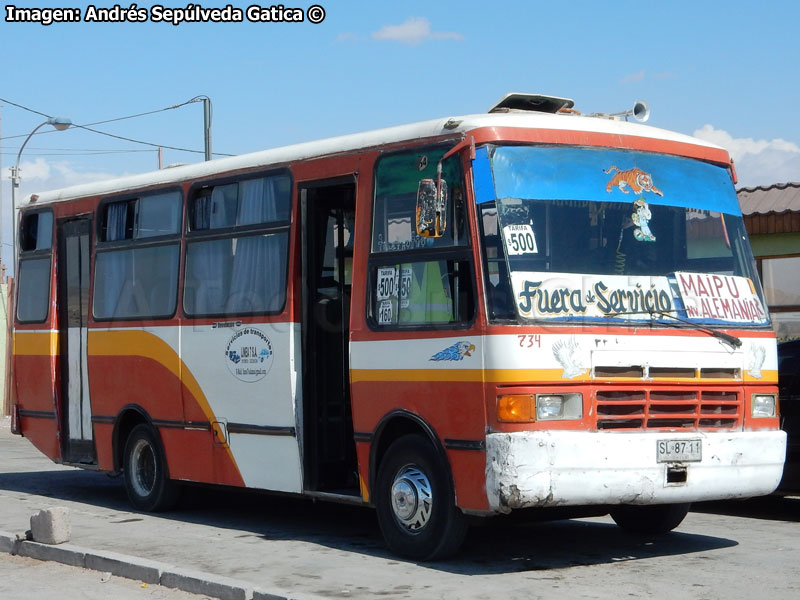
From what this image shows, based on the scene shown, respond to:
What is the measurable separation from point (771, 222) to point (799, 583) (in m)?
12.7

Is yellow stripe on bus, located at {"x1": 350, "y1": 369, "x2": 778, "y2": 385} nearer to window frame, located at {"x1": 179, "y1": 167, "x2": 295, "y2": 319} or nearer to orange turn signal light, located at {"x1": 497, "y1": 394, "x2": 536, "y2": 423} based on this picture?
orange turn signal light, located at {"x1": 497, "y1": 394, "x2": 536, "y2": 423}

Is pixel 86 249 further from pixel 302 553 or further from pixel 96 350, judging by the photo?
pixel 302 553

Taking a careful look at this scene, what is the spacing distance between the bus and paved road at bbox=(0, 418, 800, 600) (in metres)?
0.43

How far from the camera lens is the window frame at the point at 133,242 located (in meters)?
12.4

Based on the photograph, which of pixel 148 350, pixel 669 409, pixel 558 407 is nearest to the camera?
pixel 558 407

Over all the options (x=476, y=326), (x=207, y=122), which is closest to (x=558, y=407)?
(x=476, y=326)

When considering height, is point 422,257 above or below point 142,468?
above

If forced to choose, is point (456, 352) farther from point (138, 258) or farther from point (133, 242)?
point (133, 242)

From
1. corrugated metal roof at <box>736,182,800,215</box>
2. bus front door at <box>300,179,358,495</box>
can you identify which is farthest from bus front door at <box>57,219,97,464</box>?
corrugated metal roof at <box>736,182,800,215</box>

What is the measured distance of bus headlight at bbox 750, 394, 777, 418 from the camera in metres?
9.48

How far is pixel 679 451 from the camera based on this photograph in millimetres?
8914

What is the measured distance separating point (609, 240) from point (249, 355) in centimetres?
358

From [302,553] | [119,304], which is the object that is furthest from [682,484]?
[119,304]

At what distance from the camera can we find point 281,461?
1083cm
